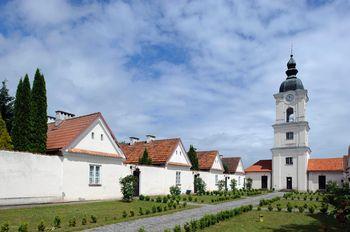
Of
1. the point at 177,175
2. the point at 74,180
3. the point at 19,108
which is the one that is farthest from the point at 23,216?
the point at 177,175

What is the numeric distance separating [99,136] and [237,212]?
40.3 ft

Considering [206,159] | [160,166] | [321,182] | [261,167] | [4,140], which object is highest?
[4,140]

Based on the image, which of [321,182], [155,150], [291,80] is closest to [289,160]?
[321,182]

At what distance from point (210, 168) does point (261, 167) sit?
1742 cm

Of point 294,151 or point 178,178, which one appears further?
point 294,151

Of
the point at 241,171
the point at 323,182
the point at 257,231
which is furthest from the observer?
the point at 241,171

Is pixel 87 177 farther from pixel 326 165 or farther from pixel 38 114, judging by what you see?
pixel 326 165

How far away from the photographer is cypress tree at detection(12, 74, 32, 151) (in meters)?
22.8

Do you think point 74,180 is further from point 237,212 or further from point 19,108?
point 237,212

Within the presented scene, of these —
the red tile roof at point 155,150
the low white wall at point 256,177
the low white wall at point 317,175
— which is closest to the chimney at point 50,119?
the red tile roof at point 155,150

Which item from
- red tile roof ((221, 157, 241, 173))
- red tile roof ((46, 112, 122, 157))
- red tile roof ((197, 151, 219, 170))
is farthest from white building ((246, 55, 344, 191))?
red tile roof ((46, 112, 122, 157))

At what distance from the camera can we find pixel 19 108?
2322cm

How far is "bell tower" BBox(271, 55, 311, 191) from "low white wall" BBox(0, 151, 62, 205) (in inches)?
1616

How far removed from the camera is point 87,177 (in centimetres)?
2497
